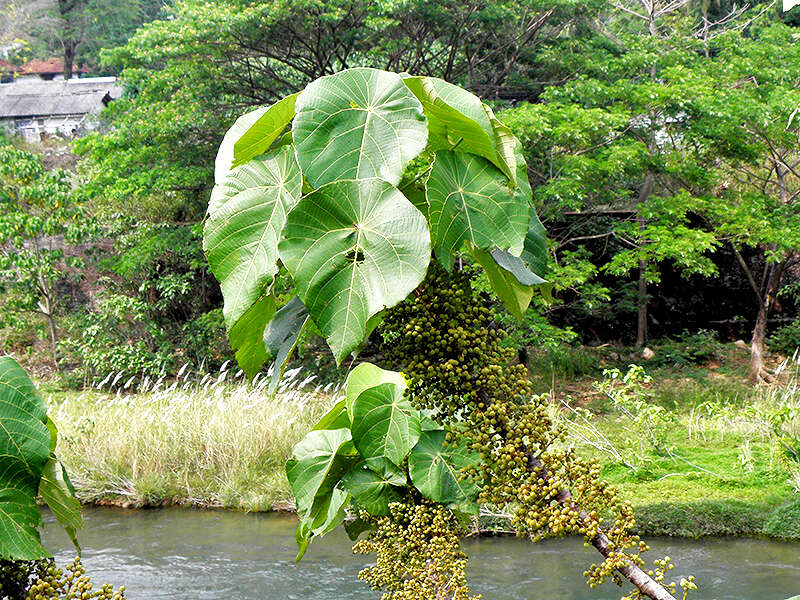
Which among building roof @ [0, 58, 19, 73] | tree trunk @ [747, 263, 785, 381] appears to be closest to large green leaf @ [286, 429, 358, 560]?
tree trunk @ [747, 263, 785, 381]

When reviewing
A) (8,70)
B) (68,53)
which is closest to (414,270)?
(68,53)

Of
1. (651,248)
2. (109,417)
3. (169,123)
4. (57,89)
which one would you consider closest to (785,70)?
(651,248)

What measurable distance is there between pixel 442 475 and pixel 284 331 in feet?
1.18

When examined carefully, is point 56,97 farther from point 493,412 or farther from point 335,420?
point 493,412

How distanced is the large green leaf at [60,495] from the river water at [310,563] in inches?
160

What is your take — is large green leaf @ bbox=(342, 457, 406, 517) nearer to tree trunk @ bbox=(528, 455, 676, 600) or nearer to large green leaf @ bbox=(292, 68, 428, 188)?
tree trunk @ bbox=(528, 455, 676, 600)

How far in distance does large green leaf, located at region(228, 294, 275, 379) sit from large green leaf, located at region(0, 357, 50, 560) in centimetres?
36

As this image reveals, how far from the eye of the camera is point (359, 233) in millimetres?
1002

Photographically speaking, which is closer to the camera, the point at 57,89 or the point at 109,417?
the point at 109,417

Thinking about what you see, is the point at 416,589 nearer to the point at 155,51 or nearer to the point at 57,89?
the point at 155,51

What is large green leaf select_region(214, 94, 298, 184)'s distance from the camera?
3.62ft

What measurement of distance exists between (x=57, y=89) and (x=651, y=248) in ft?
101

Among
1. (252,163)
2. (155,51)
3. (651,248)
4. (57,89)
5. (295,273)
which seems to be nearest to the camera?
(295,273)

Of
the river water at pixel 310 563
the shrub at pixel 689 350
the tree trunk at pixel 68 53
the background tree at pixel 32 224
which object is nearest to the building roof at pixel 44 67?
the tree trunk at pixel 68 53
